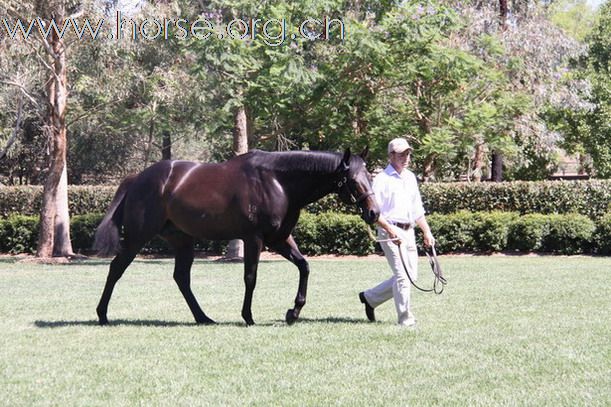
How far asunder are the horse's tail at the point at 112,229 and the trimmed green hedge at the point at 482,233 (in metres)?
13.5

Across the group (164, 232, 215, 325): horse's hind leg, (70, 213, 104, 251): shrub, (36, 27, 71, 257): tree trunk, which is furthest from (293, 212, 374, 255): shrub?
(164, 232, 215, 325): horse's hind leg

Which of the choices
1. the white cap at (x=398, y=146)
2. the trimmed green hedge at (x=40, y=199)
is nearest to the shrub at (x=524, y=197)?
the trimmed green hedge at (x=40, y=199)

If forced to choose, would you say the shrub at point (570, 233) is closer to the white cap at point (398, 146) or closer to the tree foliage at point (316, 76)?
the tree foliage at point (316, 76)

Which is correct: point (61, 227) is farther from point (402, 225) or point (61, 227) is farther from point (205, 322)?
point (402, 225)

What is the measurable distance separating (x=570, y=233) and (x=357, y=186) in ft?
50.6

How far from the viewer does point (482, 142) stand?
26.9 meters

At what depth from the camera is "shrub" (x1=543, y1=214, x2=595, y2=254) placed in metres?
23.1

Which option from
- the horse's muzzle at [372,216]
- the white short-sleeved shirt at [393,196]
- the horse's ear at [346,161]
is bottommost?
the horse's muzzle at [372,216]

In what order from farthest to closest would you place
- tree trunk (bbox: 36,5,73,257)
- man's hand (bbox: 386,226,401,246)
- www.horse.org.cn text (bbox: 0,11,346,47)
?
tree trunk (bbox: 36,5,73,257), www.horse.org.cn text (bbox: 0,11,346,47), man's hand (bbox: 386,226,401,246)

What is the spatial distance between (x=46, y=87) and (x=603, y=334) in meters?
20.6

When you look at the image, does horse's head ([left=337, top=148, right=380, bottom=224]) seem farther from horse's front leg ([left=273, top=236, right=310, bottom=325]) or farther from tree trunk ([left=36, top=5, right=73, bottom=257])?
tree trunk ([left=36, top=5, right=73, bottom=257])

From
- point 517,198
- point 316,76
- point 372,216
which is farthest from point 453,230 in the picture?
point 372,216

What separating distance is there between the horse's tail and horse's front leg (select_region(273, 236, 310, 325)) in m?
2.03

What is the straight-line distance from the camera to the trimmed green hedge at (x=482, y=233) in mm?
23281
